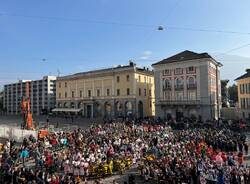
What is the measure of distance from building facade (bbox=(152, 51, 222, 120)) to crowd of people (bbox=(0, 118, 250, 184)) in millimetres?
26349

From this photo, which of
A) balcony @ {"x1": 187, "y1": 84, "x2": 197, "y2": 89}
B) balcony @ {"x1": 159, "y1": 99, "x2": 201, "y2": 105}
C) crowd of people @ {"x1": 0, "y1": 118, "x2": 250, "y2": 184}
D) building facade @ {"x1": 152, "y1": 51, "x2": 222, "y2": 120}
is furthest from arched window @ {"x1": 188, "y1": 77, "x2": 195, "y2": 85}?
crowd of people @ {"x1": 0, "y1": 118, "x2": 250, "y2": 184}

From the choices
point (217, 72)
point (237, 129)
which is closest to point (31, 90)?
point (217, 72)

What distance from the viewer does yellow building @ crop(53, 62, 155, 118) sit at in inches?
2408

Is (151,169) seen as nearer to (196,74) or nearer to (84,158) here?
(84,158)

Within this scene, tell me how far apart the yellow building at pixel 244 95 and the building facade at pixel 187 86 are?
423 cm

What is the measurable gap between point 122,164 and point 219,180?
6.41 metres

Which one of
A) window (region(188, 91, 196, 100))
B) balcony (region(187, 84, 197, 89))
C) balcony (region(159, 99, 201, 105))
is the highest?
balcony (region(187, 84, 197, 89))

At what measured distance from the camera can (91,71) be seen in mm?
70375

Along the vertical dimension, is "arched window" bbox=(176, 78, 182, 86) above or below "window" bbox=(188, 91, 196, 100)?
above

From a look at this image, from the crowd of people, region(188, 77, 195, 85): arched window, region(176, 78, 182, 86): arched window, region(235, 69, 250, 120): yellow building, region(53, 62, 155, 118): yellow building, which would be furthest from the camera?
region(53, 62, 155, 118): yellow building

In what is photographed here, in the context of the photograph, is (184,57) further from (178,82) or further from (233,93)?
(233,93)

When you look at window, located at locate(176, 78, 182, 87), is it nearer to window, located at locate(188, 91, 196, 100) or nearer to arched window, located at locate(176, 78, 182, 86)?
arched window, located at locate(176, 78, 182, 86)

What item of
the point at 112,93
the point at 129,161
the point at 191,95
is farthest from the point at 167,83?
the point at 129,161

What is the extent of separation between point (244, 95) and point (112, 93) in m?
26.1
